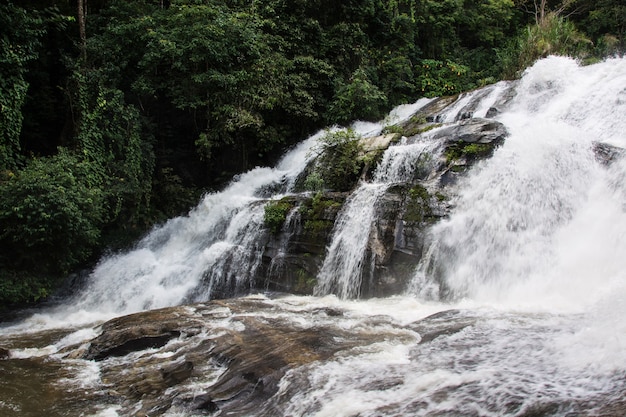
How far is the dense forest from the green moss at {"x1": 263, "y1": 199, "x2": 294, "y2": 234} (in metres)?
3.78

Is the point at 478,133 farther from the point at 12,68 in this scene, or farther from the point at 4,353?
the point at 12,68

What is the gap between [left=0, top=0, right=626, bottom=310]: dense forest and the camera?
9695 mm

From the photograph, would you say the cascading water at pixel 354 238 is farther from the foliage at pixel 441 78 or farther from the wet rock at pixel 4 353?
the foliage at pixel 441 78

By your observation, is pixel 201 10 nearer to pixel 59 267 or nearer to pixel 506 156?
pixel 59 267

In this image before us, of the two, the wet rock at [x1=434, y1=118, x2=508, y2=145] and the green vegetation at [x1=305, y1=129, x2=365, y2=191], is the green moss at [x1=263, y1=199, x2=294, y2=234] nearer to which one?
the green vegetation at [x1=305, y1=129, x2=365, y2=191]

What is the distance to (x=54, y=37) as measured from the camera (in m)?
14.0

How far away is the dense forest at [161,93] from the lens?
382 inches

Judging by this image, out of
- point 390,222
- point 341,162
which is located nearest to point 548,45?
point 341,162

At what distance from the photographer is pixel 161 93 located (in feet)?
50.7

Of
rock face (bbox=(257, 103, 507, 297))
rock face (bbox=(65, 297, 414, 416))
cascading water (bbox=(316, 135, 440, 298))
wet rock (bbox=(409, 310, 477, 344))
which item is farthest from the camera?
cascading water (bbox=(316, 135, 440, 298))

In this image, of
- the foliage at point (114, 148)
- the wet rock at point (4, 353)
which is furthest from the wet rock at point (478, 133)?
the wet rock at point (4, 353)

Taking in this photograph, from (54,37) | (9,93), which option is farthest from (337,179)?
(54,37)

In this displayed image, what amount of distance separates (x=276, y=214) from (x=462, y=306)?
498 centimetres

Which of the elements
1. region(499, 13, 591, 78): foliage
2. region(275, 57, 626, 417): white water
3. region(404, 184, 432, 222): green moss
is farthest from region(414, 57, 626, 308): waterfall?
region(499, 13, 591, 78): foliage
